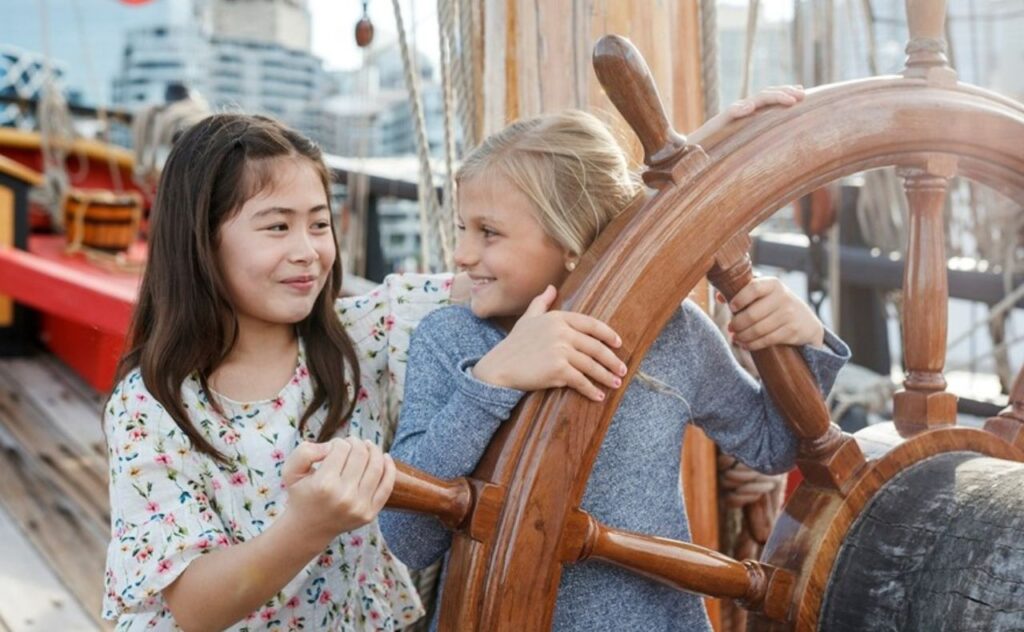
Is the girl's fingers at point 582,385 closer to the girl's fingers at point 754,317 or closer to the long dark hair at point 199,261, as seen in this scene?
the girl's fingers at point 754,317

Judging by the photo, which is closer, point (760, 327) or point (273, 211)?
point (760, 327)

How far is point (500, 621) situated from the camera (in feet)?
2.61

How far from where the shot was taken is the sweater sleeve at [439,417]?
84 centimetres

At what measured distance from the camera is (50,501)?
2.82 m

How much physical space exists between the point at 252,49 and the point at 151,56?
178 cm

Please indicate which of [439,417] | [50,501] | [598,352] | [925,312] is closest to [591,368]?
[598,352]

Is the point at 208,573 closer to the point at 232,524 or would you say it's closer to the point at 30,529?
the point at 232,524

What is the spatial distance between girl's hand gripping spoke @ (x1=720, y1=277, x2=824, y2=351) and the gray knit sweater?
4 centimetres

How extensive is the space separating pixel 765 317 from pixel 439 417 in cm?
27

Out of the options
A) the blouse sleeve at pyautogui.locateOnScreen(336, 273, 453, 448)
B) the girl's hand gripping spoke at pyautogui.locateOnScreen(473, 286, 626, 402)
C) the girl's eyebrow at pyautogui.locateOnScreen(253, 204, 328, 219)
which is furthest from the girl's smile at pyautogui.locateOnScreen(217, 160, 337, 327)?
the girl's hand gripping spoke at pyautogui.locateOnScreen(473, 286, 626, 402)

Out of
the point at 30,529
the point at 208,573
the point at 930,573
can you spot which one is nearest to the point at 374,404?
the point at 208,573

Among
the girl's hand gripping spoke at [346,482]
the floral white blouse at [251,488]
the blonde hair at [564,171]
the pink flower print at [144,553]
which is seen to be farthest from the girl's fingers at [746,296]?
the pink flower print at [144,553]

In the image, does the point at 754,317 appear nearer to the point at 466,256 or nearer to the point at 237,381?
the point at 466,256

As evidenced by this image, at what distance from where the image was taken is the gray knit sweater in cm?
93
